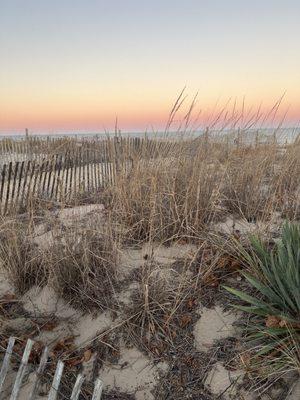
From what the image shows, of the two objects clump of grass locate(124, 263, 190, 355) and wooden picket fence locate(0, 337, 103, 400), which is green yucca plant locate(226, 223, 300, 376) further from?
wooden picket fence locate(0, 337, 103, 400)

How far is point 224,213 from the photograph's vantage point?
448cm

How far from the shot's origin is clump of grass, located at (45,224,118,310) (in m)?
3.27

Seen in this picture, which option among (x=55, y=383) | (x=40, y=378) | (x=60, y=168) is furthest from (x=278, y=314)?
(x=60, y=168)

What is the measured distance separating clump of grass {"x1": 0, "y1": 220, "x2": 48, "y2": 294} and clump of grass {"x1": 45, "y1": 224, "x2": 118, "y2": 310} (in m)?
0.17

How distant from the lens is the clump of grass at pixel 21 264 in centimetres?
355

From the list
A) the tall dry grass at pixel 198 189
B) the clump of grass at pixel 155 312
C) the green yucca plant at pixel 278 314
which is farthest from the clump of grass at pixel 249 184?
the clump of grass at pixel 155 312

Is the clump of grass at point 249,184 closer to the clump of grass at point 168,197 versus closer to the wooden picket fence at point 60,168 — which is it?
the clump of grass at point 168,197

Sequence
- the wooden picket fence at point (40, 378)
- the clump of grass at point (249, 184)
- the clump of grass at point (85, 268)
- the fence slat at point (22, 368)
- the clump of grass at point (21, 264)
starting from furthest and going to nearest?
the clump of grass at point (249, 184)
the clump of grass at point (21, 264)
the clump of grass at point (85, 268)
the fence slat at point (22, 368)
the wooden picket fence at point (40, 378)

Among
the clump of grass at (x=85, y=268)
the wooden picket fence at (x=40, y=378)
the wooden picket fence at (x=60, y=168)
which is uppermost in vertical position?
the wooden picket fence at (x=60, y=168)

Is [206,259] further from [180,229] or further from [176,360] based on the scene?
[176,360]

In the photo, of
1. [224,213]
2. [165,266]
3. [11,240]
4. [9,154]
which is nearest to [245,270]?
[165,266]

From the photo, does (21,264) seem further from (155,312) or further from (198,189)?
(198,189)

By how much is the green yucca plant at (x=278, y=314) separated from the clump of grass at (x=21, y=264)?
1891 millimetres

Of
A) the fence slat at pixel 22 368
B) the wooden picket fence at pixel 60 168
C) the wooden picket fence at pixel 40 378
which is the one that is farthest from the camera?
the wooden picket fence at pixel 60 168
